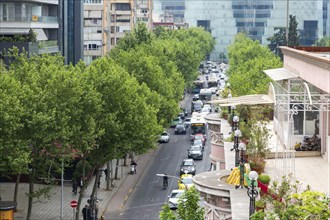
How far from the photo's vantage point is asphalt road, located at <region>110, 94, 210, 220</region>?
54250 mm

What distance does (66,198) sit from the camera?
193 feet

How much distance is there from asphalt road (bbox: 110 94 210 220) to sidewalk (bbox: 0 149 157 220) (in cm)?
71

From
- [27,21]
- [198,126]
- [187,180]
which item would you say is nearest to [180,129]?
Result: [198,126]

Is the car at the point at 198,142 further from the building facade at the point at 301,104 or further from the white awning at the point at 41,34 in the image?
the building facade at the point at 301,104

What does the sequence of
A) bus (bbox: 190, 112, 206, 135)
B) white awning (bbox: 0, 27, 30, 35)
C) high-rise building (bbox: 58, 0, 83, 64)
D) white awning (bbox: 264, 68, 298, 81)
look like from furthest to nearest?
high-rise building (bbox: 58, 0, 83, 64)
bus (bbox: 190, 112, 206, 135)
white awning (bbox: 0, 27, 30, 35)
white awning (bbox: 264, 68, 298, 81)

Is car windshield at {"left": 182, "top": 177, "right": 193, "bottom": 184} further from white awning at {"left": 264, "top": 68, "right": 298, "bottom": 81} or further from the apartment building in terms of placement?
the apartment building

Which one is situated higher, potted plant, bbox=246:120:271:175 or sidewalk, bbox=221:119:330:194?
potted plant, bbox=246:120:271:175

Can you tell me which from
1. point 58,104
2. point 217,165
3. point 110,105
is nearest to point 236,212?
point 217,165

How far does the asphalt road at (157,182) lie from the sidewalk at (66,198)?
0.71 metres

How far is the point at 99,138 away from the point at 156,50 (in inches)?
1822

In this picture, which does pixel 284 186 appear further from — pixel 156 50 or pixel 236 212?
pixel 156 50

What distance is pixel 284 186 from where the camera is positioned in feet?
78.9

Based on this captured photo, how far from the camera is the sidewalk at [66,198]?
5331 centimetres

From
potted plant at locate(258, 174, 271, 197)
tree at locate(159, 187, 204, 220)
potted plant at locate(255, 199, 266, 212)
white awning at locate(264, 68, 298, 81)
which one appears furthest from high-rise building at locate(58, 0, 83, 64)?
tree at locate(159, 187, 204, 220)
